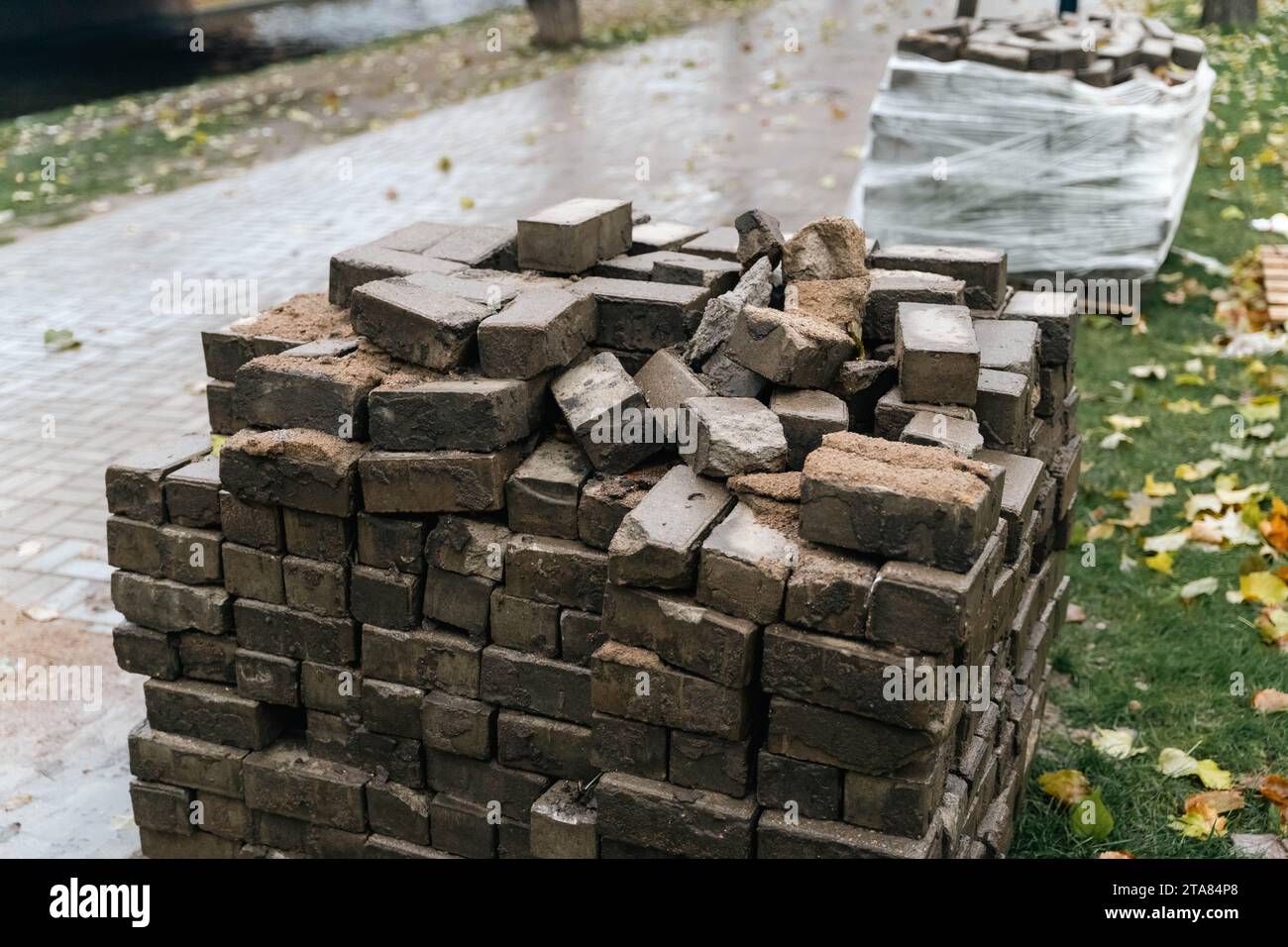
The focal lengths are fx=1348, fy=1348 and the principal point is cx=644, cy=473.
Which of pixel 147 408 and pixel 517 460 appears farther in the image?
pixel 147 408

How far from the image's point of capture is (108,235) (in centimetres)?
1241

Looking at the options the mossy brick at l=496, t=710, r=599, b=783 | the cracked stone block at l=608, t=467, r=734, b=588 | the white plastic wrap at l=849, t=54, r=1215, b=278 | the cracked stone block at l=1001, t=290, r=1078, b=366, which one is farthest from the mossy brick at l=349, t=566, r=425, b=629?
the white plastic wrap at l=849, t=54, r=1215, b=278

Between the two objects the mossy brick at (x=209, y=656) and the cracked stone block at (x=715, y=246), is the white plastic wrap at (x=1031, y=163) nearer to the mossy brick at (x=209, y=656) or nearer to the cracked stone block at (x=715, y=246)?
the cracked stone block at (x=715, y=246)

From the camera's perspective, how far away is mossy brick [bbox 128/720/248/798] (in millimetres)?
4645

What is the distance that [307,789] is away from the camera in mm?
4570

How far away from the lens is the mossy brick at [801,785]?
3.71m

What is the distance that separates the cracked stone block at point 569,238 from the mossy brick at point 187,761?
2133 millimetres

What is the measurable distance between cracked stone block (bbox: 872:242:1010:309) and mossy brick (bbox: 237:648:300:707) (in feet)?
9.11

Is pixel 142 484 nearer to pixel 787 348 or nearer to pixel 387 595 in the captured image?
pixel 387 595

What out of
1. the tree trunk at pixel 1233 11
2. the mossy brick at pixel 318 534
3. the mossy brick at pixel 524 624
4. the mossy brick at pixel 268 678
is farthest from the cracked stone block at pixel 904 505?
the tree trunk at pixel 1233 11

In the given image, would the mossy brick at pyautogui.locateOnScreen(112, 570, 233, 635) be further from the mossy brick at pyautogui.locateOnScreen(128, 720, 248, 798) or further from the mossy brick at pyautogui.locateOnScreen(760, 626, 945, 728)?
the mossy brick at pyautogui.locateOnScreen(760, 626, 945, 728)

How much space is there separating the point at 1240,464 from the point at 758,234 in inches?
146
